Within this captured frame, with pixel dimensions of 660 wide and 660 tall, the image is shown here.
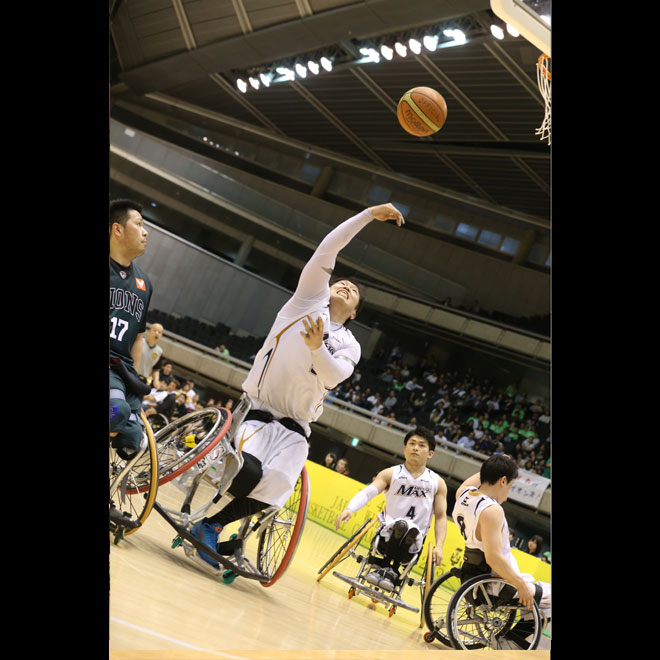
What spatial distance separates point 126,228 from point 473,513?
2.61m

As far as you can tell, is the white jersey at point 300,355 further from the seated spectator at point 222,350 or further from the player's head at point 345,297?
the seated spectator at point 222,350

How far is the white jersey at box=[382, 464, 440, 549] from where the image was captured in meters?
5.48

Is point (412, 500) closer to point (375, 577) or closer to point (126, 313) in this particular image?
point (375, 577)

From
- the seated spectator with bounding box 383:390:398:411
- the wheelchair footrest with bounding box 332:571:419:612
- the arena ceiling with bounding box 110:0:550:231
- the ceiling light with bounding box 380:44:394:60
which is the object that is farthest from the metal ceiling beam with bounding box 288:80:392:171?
the wheelchair footrest with bounding box 332:571:419:612

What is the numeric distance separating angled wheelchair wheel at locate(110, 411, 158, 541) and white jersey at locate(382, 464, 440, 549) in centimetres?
245

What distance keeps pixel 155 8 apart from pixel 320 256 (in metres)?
14.0

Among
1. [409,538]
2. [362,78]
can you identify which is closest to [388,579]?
[409,538]

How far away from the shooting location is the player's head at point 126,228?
122 inches

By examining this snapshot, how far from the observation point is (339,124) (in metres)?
21.8

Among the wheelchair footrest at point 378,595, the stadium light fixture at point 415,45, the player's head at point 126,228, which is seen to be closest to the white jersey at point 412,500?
the wheelchair footrest at point 378,595

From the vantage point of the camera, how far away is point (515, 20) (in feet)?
16.1

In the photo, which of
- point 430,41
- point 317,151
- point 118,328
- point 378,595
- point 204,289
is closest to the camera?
point 118,328
